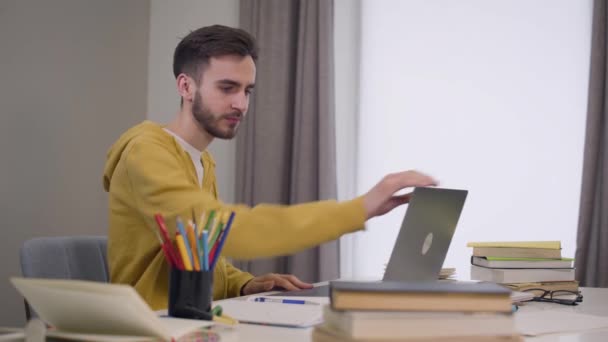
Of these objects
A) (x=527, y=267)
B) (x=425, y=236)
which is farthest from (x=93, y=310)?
(x=527, y=267)

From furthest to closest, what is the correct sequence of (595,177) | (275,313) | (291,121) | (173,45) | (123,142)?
(173,45), (291,121), (595,177), (123,142), (275,313)

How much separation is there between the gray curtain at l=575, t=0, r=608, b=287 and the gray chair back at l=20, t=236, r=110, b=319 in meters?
1.94

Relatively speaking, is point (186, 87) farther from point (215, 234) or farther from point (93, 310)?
point (93, 310)

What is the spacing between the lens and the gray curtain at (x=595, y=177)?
2.83 m

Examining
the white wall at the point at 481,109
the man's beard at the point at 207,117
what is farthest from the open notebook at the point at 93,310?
the white wall at the point at 481,109

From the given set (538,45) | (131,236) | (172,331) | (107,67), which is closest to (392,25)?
(538,45)

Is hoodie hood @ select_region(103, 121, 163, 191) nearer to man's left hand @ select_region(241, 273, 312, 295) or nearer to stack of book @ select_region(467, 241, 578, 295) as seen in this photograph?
man's left hand @ select_region(241, 273, 312, 295)

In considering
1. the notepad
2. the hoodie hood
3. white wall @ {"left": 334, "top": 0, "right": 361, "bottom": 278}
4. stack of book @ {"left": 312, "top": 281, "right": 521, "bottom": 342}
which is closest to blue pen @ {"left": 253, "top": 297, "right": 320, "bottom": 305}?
the notepad

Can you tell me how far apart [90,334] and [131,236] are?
2.43 feet

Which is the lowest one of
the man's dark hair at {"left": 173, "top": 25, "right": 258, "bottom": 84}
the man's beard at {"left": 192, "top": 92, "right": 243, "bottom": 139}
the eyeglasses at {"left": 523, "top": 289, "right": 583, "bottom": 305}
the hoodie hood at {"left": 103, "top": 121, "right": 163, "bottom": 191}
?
the eyeglasses at {"left": 523, "top": 289, "right": 583, "bottom": 305}

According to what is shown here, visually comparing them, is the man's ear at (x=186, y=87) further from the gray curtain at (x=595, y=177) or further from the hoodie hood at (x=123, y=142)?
the gray curtain at (x=595, y=177)

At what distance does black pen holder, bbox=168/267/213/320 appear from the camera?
3.49ft

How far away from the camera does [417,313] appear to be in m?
Answer: 0.82

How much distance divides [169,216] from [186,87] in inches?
21.8
